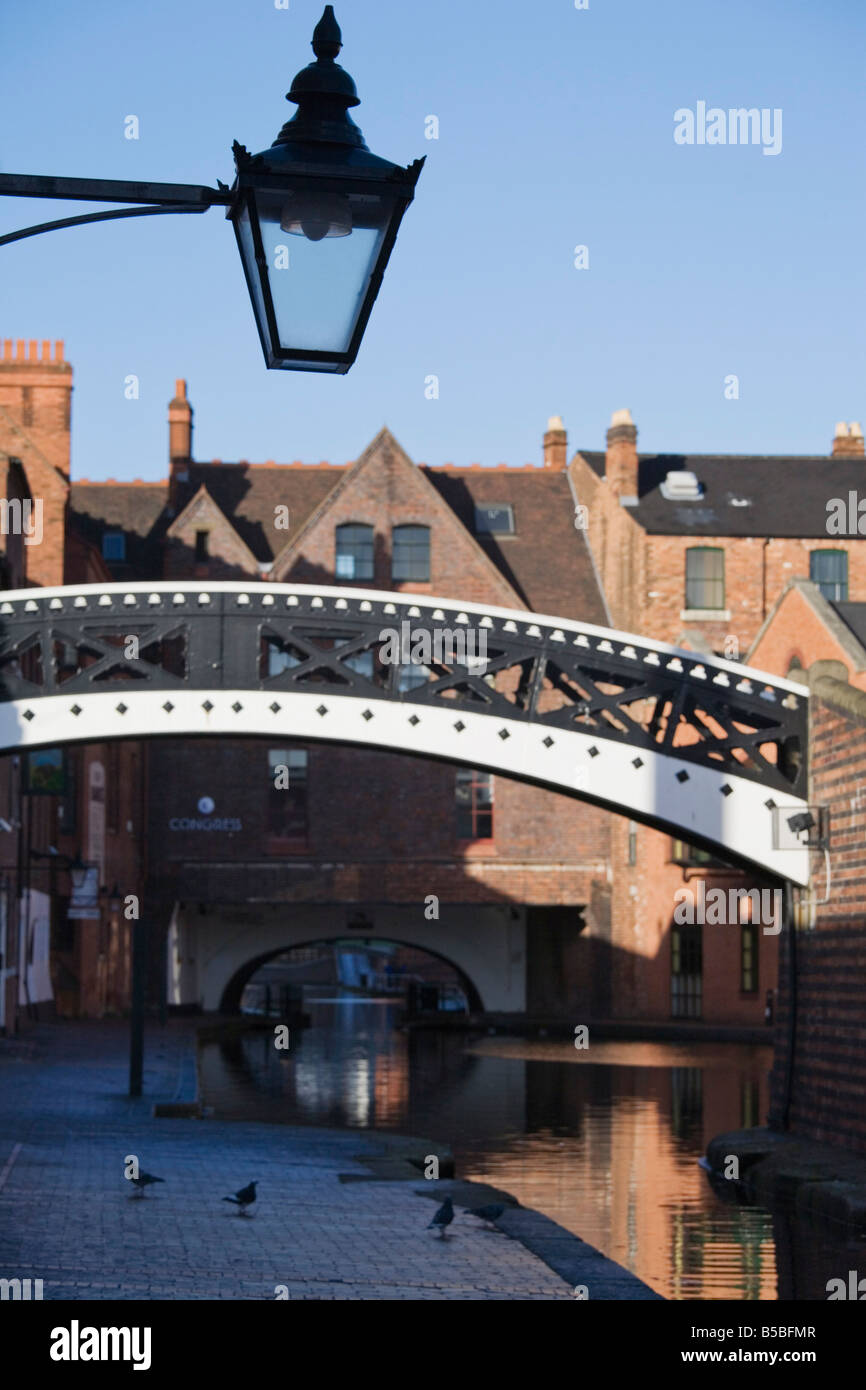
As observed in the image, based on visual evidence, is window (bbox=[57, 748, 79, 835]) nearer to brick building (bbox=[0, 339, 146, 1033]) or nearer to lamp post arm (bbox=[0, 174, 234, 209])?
brick building (bbox=[0, 339, 146, 1033])

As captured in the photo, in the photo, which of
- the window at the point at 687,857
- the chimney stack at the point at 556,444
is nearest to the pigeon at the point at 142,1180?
the window at the point at 687,857

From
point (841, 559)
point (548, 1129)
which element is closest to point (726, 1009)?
point (841, 559)

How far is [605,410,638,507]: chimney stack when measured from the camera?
4431cm

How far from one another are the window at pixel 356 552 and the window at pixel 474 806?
5.09m

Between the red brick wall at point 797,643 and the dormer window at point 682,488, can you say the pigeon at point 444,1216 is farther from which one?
the dormer window at point 682,488

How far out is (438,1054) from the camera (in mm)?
38125

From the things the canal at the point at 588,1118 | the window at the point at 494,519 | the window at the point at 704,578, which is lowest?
the canal at the point at 588,1118

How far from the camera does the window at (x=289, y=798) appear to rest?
43.6m

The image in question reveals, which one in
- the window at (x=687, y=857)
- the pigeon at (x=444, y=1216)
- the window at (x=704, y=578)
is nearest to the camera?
the pigeon at (x=444, y=1216)

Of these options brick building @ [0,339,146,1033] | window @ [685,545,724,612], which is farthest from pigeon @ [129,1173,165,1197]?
window @ [685,545,724,612]

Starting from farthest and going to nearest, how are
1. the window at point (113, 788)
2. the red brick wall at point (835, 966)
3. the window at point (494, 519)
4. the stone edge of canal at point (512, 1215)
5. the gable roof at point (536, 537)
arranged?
1. the window at point (494, 519)
2. the gable roof at point (536, 537)
3. the window at point (113, 788)
4. the red brick wall at point (835, 966)
5. the stone edge of canal at point (512, 1215)

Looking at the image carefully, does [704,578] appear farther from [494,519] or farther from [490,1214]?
[490,1214]
